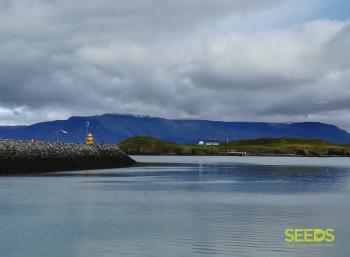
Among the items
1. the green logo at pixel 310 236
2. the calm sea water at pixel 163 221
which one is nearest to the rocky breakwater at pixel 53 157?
the calm sea water at pixel 163 221

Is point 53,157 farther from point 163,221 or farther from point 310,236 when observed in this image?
point 310,236

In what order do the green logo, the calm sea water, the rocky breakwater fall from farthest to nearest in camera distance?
the rocky breakwater, the green logo, the calm sea water

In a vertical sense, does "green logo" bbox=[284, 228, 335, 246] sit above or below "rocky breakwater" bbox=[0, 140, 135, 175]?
below

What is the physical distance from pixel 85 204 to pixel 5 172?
47.1 m

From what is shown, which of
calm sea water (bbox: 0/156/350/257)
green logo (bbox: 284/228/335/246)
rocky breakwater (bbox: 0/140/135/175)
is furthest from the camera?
rocky breakwater (bbox: 0/140/135/175)

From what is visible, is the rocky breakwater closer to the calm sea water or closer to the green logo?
the calm sea water

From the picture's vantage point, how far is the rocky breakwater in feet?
293

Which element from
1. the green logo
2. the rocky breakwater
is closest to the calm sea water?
the green logo

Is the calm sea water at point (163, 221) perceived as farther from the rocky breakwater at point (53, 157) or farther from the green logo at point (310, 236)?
the rocky breakwater at point (53, 157)

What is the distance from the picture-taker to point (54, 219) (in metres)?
37.0

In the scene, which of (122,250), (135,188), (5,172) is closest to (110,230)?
(122,250)

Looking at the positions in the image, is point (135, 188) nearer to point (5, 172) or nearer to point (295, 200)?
point (295, 200)

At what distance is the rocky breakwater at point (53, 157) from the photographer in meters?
89.4

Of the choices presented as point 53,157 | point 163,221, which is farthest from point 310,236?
point 53,157
